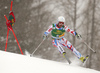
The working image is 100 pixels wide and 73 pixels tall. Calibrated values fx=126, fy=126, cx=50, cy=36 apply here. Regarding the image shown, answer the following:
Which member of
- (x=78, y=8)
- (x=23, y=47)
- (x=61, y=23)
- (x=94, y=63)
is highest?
(x=78, y=8)

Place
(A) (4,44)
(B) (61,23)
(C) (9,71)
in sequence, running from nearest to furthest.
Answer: (C) (9,71), (B) (61,23), (A) (4,44)

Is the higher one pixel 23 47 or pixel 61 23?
pixel 61 23

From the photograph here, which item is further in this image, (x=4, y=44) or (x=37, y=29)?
(x=37, y=29)

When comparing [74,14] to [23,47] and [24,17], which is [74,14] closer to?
[24,17]

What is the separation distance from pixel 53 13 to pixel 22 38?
36.5 inches

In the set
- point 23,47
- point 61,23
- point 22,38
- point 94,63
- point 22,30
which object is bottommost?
point 94,63

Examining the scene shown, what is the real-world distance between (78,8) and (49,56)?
1.31 meters

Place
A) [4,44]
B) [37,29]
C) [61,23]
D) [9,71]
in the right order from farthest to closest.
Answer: [37,29] < [4,44] < [61,23] < [9,71]

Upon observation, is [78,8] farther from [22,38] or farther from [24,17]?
[22,38]

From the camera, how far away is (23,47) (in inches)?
116

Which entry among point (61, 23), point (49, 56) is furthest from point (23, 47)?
point (61, 23)

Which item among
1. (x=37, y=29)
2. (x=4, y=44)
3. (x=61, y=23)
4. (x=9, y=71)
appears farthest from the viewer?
(x=37, y=29)

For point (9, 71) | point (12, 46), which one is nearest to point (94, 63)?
point (12, 46)

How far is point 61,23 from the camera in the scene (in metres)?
2.03
